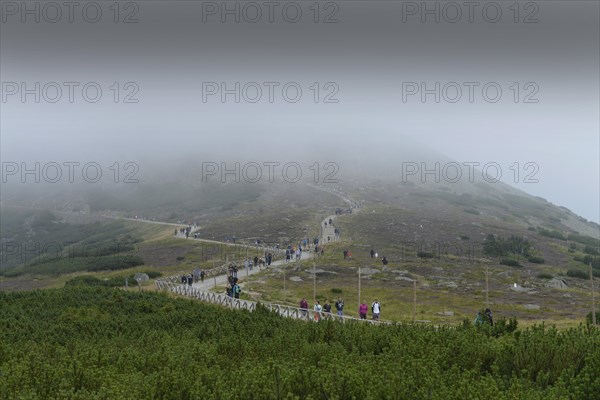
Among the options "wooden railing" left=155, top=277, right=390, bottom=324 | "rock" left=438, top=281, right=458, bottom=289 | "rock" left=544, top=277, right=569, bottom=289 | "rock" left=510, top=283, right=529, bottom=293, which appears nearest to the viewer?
"wooden railing" left=155, top=277, right=390, bottom=324

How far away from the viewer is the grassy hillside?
8.03 meters

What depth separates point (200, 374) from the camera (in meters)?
9.20

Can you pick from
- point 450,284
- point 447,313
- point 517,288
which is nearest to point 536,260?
point 517,288

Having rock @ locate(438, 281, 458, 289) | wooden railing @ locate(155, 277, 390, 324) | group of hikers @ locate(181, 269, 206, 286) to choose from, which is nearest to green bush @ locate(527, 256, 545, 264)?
rock @ locate(438, 281, 458, 289)

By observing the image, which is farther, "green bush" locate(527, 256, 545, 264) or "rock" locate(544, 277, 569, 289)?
"green bush" locate(527, 256, 545, 264)

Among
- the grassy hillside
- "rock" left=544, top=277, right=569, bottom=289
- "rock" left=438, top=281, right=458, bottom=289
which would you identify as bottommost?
"rock" left=544, top=277, right=569, bottom=289

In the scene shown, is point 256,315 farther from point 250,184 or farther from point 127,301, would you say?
point 250,184

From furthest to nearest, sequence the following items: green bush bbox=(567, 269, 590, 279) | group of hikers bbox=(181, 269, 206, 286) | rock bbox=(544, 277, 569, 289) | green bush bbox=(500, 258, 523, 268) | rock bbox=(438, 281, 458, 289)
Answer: green bush bbox=(500, 258, 523, 268) < green bush bbox=(567, 269, 590, 279) < rock bbox=(544, 277, 569, 289) < group of hikers bbox=(181, 269, 206, 286) < rock bbox=(438, 281, 458, 289)

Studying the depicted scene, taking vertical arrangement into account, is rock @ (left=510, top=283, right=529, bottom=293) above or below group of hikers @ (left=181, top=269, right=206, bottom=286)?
below

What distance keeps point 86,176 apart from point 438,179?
13985 cm

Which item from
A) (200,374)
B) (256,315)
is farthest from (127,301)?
(200,374)

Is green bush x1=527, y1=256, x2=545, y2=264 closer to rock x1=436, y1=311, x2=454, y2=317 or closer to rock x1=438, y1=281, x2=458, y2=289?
rock x1=438, y1=281, x2=458, y2=289

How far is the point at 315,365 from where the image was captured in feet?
35.5

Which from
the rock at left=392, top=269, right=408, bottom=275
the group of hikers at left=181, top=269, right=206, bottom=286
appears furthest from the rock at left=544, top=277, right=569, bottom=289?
the group of hikers at left=181, top=269, right=206, bottom=286
